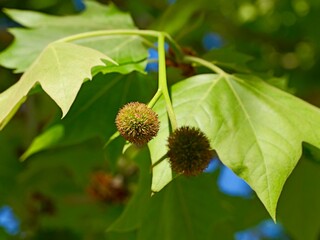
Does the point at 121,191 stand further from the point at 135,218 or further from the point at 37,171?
the point at 135,218

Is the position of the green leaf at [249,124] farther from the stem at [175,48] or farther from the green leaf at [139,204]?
the green leaf at [139,204]

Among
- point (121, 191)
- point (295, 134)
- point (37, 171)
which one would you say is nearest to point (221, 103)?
point (295, 134)

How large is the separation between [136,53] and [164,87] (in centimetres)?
39

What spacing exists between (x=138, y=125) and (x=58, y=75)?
11.1 inches

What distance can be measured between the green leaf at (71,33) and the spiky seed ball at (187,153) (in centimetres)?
44

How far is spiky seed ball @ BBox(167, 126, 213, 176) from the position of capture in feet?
5.27

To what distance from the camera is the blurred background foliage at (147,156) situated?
268cm

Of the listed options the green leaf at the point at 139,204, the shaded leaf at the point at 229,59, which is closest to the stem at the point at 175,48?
the shaded leaf at the point at 229,59

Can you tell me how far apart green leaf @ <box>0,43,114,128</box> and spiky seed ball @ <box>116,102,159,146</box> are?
0.14 m

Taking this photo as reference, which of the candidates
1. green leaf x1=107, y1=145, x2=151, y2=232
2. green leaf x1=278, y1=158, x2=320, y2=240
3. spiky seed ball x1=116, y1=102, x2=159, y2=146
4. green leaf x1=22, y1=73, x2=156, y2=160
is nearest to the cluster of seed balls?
spiky seed ball x1=116, y1=102, x2=159, y2=146

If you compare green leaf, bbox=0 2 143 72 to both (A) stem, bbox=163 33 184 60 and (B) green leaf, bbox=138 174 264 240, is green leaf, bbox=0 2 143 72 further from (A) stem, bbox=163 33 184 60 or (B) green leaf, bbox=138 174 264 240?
(B) green leaf, bbox=138 174 264 240

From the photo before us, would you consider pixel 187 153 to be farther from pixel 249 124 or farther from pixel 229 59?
pixel 229 59

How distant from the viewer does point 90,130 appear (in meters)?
2.19

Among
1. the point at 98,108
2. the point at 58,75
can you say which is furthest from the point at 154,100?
the point at 98,108
